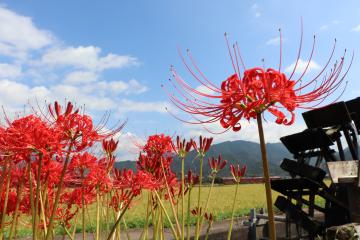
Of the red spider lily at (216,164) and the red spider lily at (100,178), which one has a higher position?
the red spider lily at (216,164)

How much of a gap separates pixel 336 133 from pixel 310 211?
7.84 ft

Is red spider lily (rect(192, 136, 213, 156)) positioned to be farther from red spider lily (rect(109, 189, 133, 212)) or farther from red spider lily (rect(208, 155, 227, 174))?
red spider lily (rect(109, 189, 133, 212))

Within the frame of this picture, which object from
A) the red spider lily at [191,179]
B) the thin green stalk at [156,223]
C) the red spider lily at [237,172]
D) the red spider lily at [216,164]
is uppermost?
the red spider lily at [216,164]

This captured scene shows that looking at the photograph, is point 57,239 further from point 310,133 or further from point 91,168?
point 91,168

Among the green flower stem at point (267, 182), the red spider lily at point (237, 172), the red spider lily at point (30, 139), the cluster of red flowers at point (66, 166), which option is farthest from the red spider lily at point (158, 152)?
the green flower stem at point (267, 182)

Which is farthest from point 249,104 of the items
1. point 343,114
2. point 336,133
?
point 336,133

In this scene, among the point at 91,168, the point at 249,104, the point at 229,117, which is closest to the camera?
the point at 249,104

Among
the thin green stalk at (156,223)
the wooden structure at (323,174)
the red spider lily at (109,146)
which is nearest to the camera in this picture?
the red spider lily at (109,146)

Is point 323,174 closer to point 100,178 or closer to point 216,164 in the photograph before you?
point 216,164

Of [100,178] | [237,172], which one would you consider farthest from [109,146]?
[237,172]

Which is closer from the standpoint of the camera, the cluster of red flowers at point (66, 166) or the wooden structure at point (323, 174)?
the cluster of red flowers at point (66, 166)

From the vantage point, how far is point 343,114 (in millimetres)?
9609

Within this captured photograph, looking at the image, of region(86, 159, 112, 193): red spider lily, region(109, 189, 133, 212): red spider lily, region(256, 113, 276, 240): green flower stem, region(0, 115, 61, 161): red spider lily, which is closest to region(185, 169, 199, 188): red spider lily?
region(109, 189, 133, 212): red spider lily

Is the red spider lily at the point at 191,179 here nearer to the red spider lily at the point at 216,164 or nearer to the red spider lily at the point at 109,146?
the red spider lily at the point at 216,164
